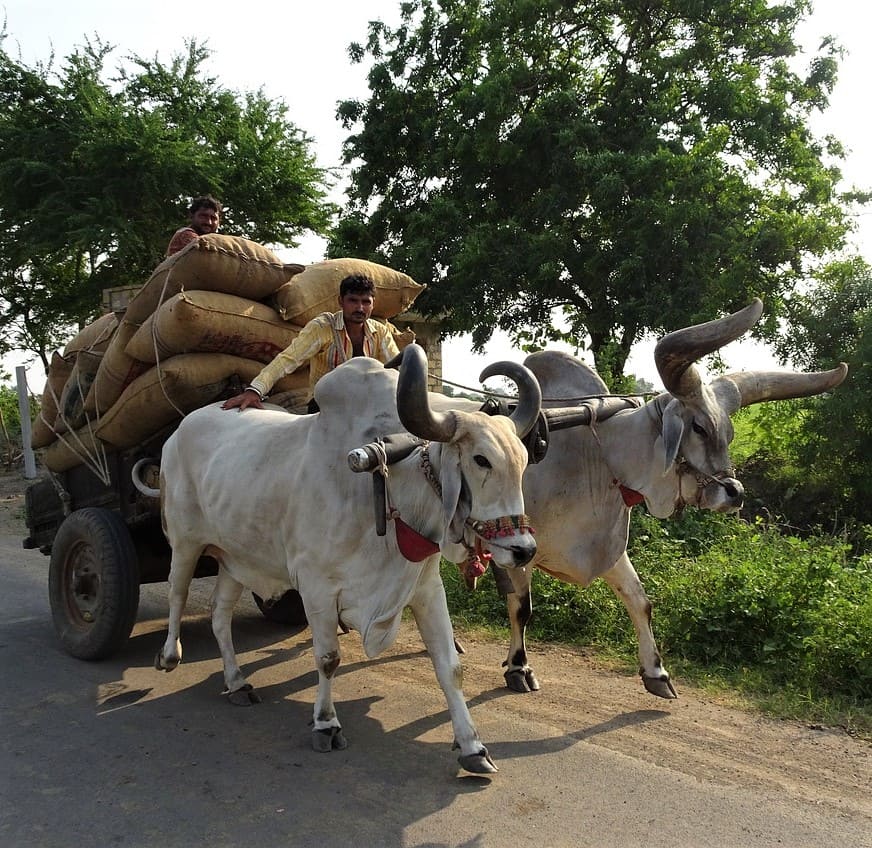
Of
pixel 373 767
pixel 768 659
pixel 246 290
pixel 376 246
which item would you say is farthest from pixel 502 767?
pixel 376 246

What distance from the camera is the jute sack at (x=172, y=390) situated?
16.1ft

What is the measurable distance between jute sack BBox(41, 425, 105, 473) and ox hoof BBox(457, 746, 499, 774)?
3295mm

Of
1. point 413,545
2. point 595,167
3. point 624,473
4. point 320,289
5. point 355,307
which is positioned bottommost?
point 413,545

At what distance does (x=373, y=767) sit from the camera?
3602 mm

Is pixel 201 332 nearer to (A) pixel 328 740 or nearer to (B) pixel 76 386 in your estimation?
(B) pixel 76 386

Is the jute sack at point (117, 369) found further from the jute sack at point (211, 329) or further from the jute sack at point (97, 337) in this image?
the jute sack at point (97, 337)

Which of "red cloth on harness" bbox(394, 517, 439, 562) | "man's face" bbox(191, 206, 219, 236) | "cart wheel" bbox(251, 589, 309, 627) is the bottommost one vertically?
"cart wheel" bbox(251, 589, 309, 627)

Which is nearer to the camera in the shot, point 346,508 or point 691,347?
point 346,508

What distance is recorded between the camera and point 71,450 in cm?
564

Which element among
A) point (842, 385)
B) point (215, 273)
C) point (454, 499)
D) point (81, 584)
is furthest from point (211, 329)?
point (842, 385)

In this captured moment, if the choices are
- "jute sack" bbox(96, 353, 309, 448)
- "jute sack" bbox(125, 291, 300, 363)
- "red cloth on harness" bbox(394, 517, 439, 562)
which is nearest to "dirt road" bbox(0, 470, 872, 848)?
"red cloth on harness" bbox(394, 517, 439, 562)

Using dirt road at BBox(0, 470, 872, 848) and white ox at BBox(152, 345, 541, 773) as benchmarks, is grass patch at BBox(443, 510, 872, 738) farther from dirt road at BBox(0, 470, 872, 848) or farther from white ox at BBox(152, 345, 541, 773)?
white ox at BBox(152, 345, 541, 773)

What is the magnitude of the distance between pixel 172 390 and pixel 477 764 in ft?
9.13

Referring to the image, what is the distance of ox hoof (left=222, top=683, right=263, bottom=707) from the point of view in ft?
14.5
